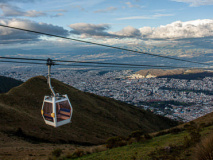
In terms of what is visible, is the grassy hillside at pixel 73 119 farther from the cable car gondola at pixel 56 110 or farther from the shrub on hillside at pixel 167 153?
the shrub on hillside at pixel 167 153

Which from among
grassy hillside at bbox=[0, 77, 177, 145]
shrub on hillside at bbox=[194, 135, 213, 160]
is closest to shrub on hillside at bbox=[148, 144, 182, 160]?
shrub on hillside at bbox=[194, 135, 213, 160]

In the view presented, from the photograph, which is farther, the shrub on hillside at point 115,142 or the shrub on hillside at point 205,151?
the shrub on hillside at point 115,142

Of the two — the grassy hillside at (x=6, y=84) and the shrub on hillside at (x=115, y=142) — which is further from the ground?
the shrub on hillside at (x=115, y=142)

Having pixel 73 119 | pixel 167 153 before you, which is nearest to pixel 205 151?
pixel 167 153

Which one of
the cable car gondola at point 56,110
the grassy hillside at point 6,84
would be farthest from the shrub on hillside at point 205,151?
the grassy hillside at point 6,84

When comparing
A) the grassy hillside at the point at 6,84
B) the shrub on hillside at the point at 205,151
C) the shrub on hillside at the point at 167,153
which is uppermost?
the shrub on hillside at the point at 205,151

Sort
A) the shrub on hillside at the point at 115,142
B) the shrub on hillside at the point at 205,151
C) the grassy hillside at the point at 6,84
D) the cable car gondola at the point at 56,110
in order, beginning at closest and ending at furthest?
the shrub on hillside at the point at 205,151, the cable car gondola at the point at 56,110, the shrub on hillside at the point at 115,142, the grassy hillside at the point at 6,84

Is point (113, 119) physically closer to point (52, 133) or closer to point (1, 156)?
point (52, 133)

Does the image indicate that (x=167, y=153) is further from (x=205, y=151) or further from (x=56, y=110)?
(x=56, y=110)
